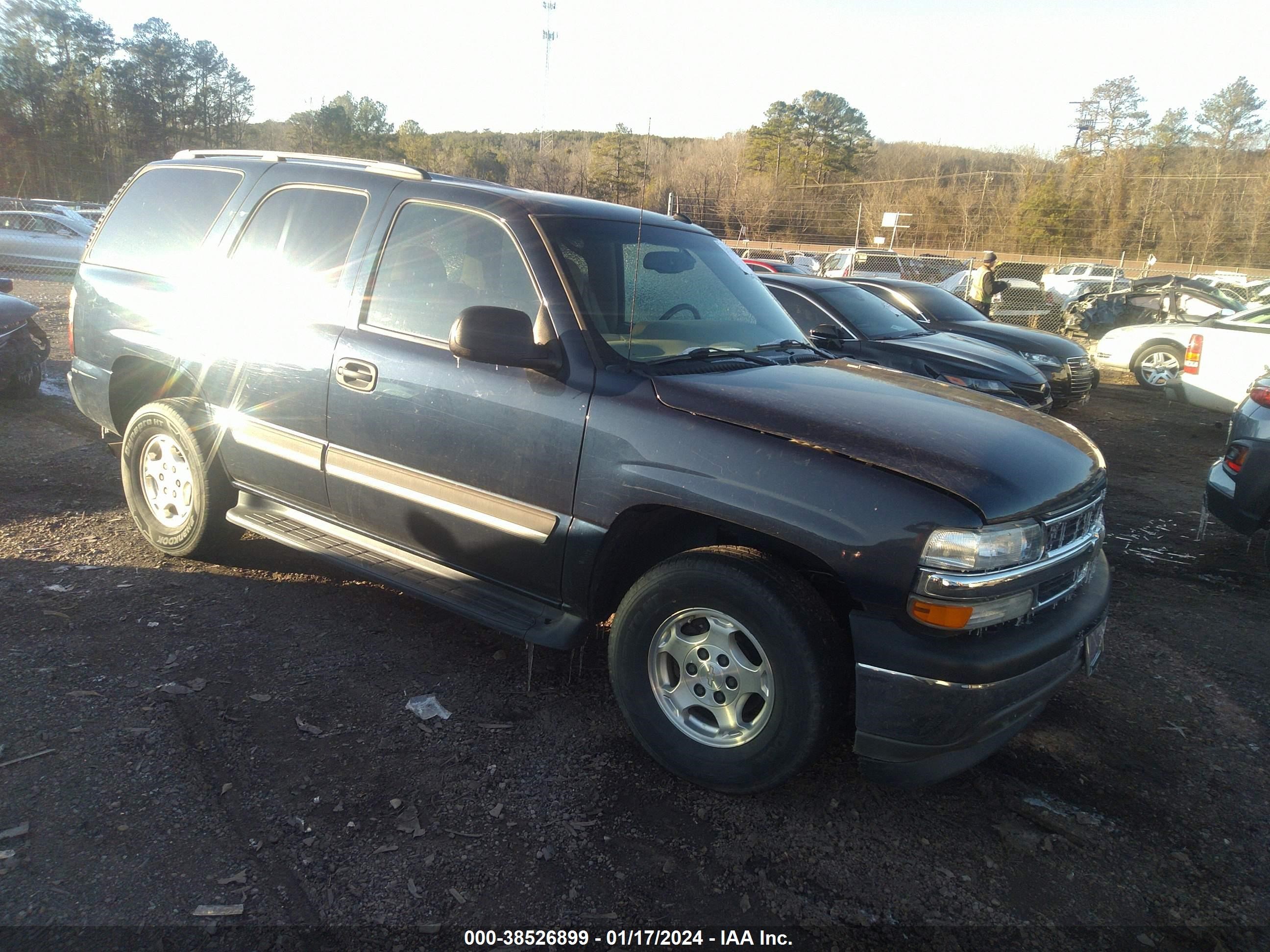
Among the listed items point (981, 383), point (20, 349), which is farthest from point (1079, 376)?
point (20, 349)

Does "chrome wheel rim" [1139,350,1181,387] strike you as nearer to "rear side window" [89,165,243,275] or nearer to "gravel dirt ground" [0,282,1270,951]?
"gravel dirt ground" [0,282,1270,951]

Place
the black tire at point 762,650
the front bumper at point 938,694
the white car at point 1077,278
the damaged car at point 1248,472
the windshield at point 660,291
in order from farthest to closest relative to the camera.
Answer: the white car at point 1077,278
the damaged car at point 1248,472
the windshield at point 660,291
the black tire at point 762,650
the front bumper at point 938,694

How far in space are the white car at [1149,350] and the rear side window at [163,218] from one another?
1300 centimetres

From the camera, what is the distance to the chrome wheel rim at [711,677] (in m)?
2.79

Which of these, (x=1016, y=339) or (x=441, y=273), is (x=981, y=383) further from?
(x=441, y=273)

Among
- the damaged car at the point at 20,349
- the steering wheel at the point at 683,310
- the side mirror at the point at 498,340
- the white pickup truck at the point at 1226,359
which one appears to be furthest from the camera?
the white pickup truck at the point at 1226,359

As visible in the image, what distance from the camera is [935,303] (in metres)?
10.9

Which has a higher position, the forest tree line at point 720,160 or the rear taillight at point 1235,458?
the forest tree line at point 720,160

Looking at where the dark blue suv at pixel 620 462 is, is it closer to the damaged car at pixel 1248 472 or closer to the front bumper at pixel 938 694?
the front bumper at pixel 938 694

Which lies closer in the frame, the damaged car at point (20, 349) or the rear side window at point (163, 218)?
the rear side window at point (163, 218)

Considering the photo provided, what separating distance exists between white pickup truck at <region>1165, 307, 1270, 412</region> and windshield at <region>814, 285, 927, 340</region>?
3.21 m

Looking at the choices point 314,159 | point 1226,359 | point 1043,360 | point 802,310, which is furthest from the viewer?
point 1043,360

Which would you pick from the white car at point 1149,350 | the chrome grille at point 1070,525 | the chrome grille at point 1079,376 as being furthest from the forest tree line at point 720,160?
the white car at point 1149,350

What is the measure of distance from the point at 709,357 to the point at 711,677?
4.20ft
